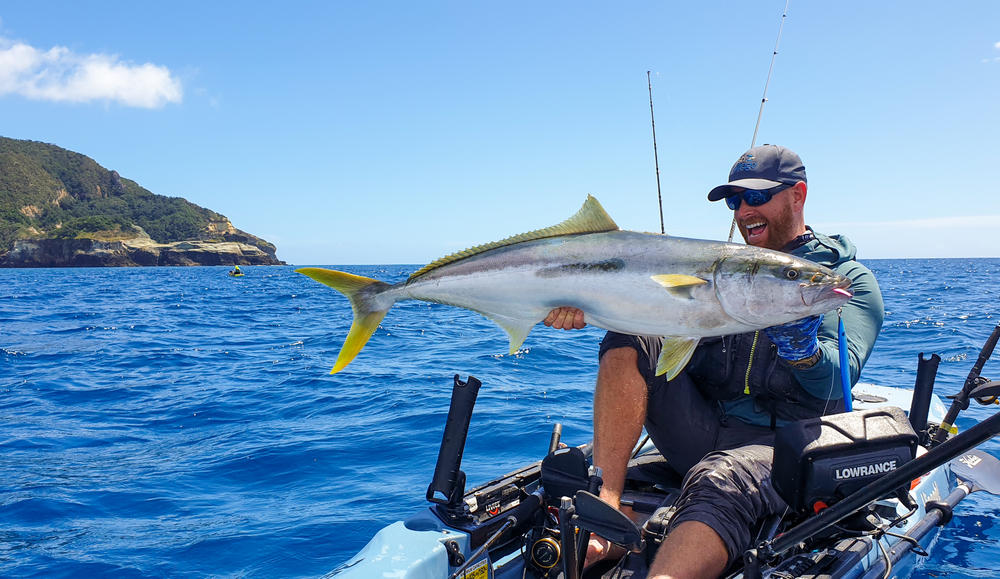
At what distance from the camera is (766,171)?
11.9 ft

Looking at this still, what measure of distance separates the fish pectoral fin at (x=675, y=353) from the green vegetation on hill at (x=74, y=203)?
5434 inches

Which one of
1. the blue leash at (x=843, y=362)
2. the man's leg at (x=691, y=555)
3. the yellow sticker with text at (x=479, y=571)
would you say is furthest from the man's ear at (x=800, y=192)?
the yellow sticker with text at (x=479, y=571)

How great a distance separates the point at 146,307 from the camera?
1084 inches

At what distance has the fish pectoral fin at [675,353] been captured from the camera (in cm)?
278

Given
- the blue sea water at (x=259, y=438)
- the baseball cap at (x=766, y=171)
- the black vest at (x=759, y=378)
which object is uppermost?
the baseball cap at (x=766, y=171)

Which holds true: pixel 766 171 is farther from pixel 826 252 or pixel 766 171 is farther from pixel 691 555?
pixel 691 555

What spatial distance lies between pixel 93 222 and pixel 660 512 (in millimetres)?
145774

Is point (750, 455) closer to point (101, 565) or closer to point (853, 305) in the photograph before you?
point (853, 305)

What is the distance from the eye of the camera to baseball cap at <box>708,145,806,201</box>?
3580 millimetres

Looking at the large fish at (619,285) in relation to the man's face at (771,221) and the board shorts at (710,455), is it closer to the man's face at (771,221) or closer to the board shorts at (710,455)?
the board shorts at (710,455)

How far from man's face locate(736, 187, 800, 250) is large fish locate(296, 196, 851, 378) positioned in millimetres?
1018

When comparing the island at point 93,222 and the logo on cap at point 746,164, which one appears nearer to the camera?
the logo on cap at point 746,164

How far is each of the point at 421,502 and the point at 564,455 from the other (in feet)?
10.7

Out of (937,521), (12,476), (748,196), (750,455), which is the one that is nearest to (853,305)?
(748,196)
